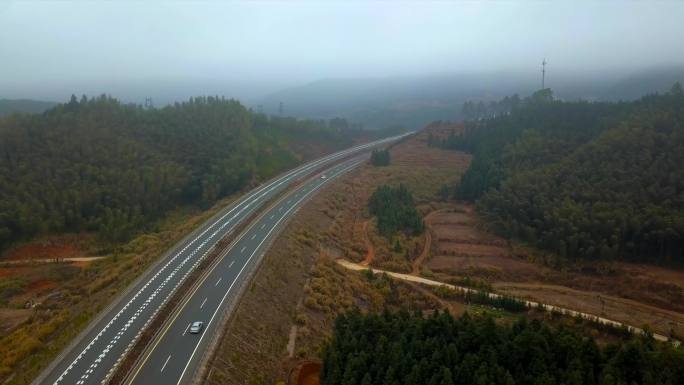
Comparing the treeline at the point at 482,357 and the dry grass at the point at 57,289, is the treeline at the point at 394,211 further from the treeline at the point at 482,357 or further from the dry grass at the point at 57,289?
the treeline at the point at 482,357

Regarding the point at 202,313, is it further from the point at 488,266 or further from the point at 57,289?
the point at 488,266

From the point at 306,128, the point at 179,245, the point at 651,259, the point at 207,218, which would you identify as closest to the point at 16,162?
the point at 207,218

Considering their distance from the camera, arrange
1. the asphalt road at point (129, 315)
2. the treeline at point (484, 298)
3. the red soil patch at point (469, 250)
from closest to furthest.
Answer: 1. the asphalt road at point (129, 315)
2. the treeline at point (484, 298)
3. the red soil patch at point (469, 250)

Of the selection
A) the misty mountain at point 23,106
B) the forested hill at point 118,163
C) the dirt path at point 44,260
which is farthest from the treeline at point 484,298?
the misty mountain at point 23,106

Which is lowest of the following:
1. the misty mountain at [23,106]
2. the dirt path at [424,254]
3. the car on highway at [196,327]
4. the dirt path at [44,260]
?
the dirt path at [424,254]

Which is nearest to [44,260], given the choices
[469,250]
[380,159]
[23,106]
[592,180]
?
[469,250]

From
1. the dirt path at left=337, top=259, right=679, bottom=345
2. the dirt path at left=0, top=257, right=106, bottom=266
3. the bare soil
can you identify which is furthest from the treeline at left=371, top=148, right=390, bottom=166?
the dirt path at left=0, top=257, right=106, bottom=266

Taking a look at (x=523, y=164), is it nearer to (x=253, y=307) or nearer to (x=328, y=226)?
(x=328, y=226)
